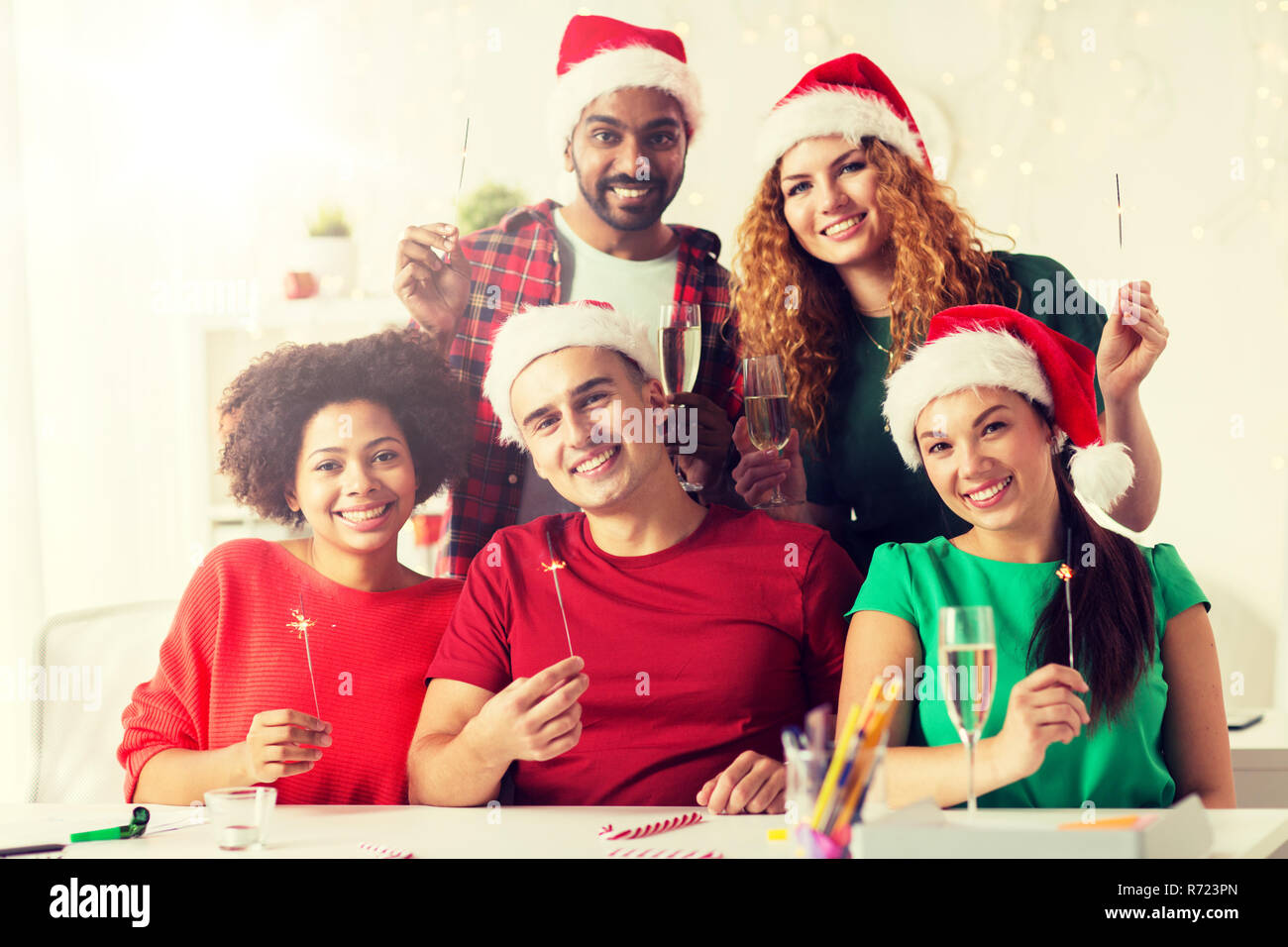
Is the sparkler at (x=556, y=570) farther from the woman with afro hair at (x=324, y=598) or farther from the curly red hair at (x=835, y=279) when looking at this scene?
the curly red hair at (x=835, y=279)

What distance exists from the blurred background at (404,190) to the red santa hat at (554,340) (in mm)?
295

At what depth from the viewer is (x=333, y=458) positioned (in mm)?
2074

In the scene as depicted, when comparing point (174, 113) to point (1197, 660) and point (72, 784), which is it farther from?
point (1197, 660)

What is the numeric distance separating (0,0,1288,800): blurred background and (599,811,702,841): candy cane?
2.59 feet

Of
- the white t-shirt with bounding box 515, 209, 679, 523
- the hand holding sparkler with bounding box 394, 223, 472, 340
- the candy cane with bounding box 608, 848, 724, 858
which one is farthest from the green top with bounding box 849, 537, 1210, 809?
the hand holding sparkler with bounding box 394, 223, 472, 340

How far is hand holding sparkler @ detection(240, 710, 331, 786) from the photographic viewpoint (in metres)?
1.92

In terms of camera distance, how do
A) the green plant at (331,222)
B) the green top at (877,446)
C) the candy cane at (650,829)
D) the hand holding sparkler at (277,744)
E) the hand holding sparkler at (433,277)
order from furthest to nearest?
the green plant at (331,222), the hand holding sparkler at (433,277), the green top at (877,446), the hand holding sparkler at (277,744), the candy cane at (650,829)

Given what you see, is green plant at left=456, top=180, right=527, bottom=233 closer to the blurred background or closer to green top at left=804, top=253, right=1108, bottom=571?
the blurred background

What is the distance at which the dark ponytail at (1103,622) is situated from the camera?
5.84ft

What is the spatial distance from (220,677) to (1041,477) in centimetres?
150

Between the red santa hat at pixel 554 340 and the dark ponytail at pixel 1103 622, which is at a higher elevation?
the red santa hat at pixel 554 340

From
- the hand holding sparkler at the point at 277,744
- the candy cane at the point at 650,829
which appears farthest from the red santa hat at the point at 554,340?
the candy cane at the point at 650,829

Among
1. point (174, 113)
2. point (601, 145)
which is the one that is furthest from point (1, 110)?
point (601, 145)
